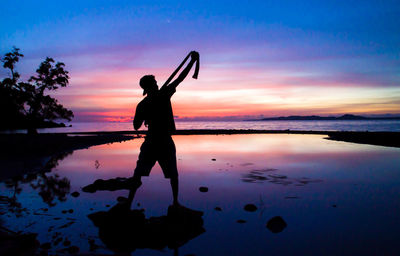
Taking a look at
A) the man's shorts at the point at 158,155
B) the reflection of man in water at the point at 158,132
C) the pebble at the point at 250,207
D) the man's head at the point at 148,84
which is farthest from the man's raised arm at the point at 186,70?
the pebble at the point at 250,207

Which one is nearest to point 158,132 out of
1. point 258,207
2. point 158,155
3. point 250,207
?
point 158,155

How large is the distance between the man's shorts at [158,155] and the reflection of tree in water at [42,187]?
297cm

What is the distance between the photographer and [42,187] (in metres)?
8.72

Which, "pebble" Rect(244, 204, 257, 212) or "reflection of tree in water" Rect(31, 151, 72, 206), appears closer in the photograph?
"pebble" Rect(244, 204, 257, 212)

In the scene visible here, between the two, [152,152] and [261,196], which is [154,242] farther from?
[261,196]

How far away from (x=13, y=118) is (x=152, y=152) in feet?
147

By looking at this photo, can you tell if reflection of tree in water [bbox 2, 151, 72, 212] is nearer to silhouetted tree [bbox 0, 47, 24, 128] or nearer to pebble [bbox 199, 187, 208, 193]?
pebble [bbox 199, 187, 208, 193]

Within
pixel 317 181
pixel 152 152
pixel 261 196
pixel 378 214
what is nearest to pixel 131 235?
pixel 152 152

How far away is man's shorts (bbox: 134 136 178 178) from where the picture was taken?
571cm

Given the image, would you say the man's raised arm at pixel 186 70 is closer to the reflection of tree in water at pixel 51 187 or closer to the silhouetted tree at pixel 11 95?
the reflection of tree in water at pixel 51 187

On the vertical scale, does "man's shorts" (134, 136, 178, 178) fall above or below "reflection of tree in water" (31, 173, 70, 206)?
above

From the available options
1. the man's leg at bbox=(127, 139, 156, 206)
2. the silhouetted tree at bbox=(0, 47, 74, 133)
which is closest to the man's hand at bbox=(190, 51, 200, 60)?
the man's leg at bbox=(127, 139, 156, 206)

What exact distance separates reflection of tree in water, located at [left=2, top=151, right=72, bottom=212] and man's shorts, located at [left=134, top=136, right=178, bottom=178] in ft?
9.73

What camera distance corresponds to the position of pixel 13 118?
4091cm
